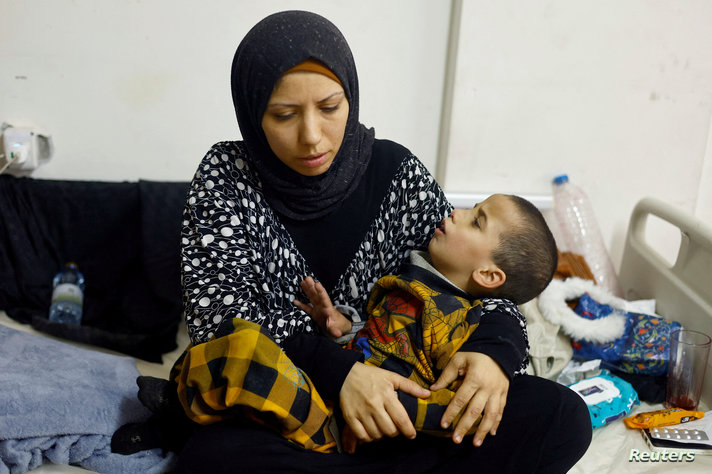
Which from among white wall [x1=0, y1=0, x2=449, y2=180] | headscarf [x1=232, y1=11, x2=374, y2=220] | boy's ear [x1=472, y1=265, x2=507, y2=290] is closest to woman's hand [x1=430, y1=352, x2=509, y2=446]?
boy's ear [x1=472, y1=265, x2=507, y2=290]

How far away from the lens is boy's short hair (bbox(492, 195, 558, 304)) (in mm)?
1450

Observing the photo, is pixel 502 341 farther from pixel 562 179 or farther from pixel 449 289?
pixel 562 179

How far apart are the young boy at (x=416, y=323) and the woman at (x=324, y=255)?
0.12ft

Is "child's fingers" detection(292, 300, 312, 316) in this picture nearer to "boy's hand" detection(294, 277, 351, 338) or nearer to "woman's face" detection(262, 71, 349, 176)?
"boy's hand" detection(294, 277, 351, 338)

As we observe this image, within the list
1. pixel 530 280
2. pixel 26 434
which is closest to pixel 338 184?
pixel 530 280

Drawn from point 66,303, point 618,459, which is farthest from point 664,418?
point 66,303

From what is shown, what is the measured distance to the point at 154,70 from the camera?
2.27 m

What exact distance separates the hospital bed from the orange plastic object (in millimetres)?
26

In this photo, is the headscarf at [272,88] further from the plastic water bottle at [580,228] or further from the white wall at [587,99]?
the plastic water bottle at [580,228]

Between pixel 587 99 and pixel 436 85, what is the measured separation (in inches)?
22.9

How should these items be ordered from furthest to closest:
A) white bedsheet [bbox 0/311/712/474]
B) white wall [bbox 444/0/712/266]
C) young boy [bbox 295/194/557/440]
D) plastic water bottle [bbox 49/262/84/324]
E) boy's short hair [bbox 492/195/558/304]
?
white wall [bbox 444/0/712/266], plastic water bottle [bbox 49/262/84/324], white bedsheet [bbox 0/311/712/474], boy's short hair [bbox 492/195/558/304], young boy [bbox 295/194/557/440]

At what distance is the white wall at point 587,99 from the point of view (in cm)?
232

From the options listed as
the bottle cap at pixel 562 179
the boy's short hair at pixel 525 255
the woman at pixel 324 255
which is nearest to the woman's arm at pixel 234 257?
the woman at pixel 324 255

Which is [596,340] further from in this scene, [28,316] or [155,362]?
[28,316]
